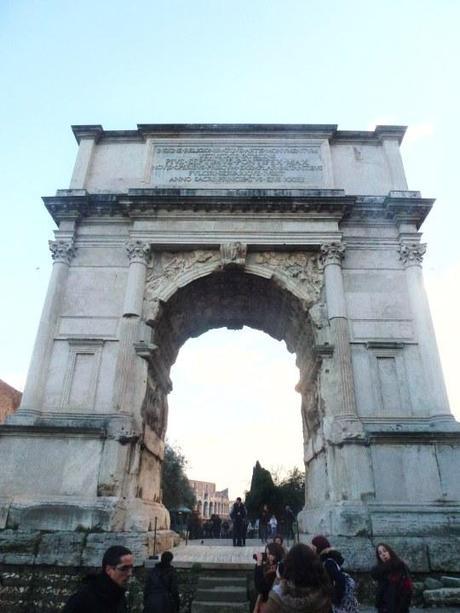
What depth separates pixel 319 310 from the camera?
36.9 ft

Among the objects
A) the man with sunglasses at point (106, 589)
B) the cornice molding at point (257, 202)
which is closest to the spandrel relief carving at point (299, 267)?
the cornice molding at point (257, 202)

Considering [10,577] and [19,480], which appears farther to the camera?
[19,480]

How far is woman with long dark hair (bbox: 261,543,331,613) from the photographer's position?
2461mm

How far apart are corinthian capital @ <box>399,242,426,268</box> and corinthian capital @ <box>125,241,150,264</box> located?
22.2ft

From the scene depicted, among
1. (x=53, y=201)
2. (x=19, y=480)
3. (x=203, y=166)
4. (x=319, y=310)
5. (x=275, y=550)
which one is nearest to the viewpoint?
(x=275, y=550)

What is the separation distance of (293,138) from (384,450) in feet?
31.4

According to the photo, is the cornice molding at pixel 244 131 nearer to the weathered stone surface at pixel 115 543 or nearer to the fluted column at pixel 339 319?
the fluted column at pixel 339 319

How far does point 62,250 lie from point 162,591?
8947mm

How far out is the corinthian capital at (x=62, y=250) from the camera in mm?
11789

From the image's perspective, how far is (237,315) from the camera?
46.3 ft

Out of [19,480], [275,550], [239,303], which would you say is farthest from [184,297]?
[275,550]

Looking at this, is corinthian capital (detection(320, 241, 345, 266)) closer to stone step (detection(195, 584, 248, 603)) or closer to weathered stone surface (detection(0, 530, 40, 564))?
stone step (detection(195, 584, 248, 603))

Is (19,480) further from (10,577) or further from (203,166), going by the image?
(203,166)

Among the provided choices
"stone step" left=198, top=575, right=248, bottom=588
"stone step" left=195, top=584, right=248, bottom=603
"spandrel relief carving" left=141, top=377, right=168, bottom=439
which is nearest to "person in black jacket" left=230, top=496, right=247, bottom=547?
"spandrel relief carving" left=141, top=377, right=168, bottom=439
